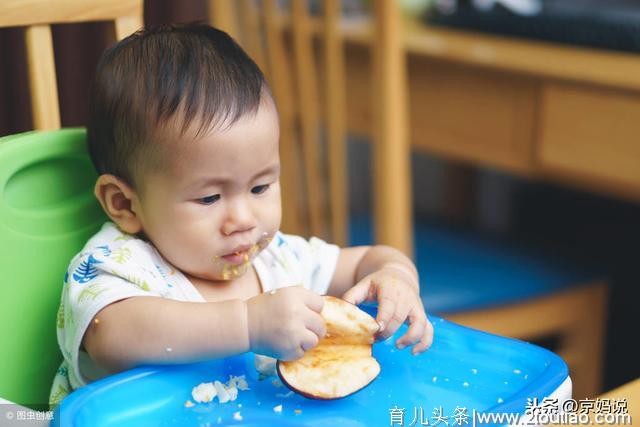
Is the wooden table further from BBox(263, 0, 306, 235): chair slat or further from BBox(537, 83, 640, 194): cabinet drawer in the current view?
BBox(263, 0, 306, 235): chair slat

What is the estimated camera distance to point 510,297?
1.32 meters

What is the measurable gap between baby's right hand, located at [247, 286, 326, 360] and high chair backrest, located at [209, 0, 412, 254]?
710 millimetres

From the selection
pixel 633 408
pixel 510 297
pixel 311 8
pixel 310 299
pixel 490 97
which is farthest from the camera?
pixel 311 8

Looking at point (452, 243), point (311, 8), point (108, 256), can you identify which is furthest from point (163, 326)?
point (311, 8)

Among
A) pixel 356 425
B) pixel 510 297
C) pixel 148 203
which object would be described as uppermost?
pixel 148 203

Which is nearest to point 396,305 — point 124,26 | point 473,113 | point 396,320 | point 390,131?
point 396,320

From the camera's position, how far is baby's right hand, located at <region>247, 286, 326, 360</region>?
23.2 inches

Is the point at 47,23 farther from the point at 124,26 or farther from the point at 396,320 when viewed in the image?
the point at 396,320

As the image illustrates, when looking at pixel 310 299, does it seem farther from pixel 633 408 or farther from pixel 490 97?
pixel 490 97

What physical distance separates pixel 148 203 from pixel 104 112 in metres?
0.08

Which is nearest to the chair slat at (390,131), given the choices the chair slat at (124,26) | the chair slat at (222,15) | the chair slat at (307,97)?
the chair slat at (307,97)

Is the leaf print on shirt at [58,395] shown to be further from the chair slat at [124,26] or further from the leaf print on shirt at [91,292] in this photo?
the chair slat at [124,26]

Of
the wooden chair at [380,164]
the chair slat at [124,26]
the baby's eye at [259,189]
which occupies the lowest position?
the wooden chair at [380,164]

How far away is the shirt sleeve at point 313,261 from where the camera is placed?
31.0 inches
